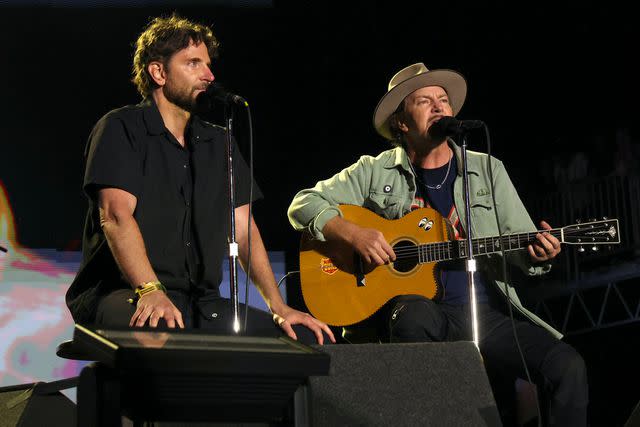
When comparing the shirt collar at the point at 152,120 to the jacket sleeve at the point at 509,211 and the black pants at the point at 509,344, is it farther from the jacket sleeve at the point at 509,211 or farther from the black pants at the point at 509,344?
the jacket sleeve at the point at 509,211

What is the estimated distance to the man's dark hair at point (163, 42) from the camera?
3469 millimetres

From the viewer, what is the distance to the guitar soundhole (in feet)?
12.3

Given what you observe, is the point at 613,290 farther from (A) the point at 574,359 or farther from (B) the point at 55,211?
(B) the point at 55,211

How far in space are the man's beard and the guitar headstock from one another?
161cm

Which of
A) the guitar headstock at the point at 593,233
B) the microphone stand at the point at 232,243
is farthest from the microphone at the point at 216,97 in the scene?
the guitar headstock at the point at 593,233

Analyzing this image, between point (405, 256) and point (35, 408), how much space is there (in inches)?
68.1

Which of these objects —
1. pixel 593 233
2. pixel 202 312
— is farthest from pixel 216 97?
pixel 593 233

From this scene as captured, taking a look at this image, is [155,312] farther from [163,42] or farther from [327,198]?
[327,198]

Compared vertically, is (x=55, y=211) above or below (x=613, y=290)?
above

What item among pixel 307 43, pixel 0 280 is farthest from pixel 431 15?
pixel 0 280

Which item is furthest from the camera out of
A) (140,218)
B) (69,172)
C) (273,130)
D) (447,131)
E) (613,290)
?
(273,130)

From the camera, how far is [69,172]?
4598 millimetres

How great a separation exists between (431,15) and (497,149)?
90 cm

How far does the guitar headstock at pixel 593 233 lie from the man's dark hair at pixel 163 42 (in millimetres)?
1694
